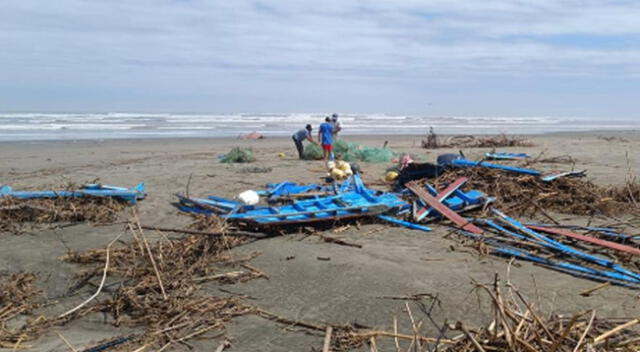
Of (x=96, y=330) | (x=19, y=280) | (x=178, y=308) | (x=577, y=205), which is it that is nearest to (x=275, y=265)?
(x=178, y=308)

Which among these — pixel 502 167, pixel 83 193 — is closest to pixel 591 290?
pixel 502 167

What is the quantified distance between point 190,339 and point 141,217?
4.03 m

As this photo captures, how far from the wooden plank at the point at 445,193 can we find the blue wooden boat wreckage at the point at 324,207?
0.10 meters

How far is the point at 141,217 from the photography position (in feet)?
23.4

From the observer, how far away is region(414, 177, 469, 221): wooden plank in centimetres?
641

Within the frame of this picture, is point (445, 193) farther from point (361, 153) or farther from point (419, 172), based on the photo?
point (361, 153)

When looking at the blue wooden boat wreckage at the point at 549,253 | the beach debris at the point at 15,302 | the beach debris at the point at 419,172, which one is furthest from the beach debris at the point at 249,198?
the blue wooden boat wreckage at the point at 549,253

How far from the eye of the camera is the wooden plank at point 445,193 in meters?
6.41

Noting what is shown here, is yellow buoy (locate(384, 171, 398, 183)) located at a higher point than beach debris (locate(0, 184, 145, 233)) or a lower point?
higher

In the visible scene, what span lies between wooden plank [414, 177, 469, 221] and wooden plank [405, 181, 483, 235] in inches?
4.6

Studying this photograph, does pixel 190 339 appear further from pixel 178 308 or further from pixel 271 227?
pixel 271 227

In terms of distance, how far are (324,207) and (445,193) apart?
5.97 ft

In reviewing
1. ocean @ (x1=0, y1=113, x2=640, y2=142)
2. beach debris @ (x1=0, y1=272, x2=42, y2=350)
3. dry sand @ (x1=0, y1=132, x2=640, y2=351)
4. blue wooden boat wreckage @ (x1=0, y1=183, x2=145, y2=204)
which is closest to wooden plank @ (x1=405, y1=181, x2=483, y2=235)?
dry sand @ (x1=0, y1=132, x2=640, y2=351)

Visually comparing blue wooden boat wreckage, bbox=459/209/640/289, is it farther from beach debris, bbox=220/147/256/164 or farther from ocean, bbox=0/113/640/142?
ocean, bbox=0/113/640/142
